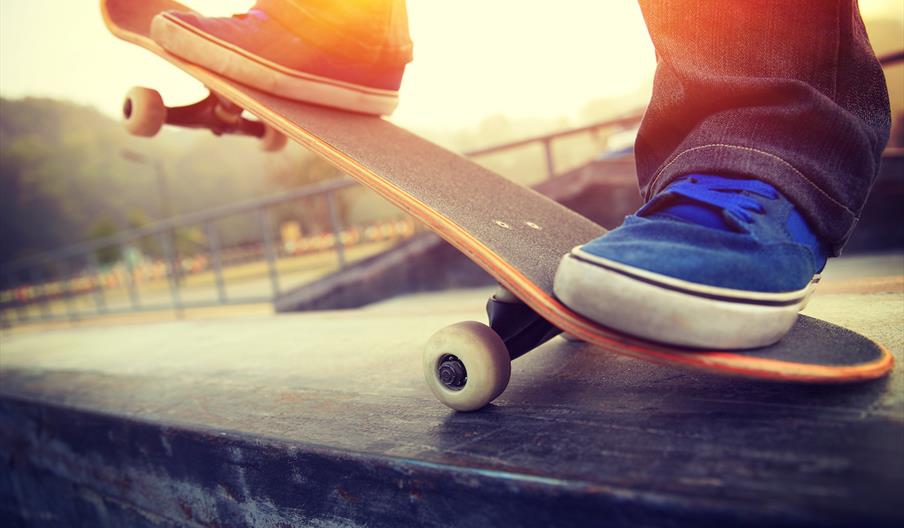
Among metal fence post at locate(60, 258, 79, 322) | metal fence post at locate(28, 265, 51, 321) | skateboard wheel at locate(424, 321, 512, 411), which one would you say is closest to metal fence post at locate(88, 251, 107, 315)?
metal fence post at locate(60, 258, 79, 322)

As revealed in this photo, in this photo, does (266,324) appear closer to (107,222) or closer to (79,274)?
(79,274)

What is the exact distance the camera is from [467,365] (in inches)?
30.7

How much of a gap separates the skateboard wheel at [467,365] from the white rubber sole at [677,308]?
0.58 feet

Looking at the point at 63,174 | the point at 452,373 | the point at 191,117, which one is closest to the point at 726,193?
the point at 452,373

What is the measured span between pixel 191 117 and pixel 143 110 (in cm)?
13

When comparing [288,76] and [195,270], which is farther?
[195,270]

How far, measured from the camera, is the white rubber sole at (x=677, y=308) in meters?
0.62

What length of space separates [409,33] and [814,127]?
100 centimetres

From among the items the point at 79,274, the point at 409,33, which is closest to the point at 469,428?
the point at 409,33

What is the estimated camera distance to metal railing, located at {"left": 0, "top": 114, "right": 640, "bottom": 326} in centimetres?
467

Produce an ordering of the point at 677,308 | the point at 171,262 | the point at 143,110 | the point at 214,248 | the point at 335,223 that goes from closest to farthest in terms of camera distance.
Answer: the point at 677,308 → the point at 143,110 → the point at 335,223 → the point at 214,248 → the point at 171,262

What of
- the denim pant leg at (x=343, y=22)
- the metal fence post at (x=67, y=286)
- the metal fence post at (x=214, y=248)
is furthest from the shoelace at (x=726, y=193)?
the metal fence post at (x=67, y=286)

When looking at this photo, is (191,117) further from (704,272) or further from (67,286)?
(67,286)

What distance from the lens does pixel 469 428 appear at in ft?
2.51
